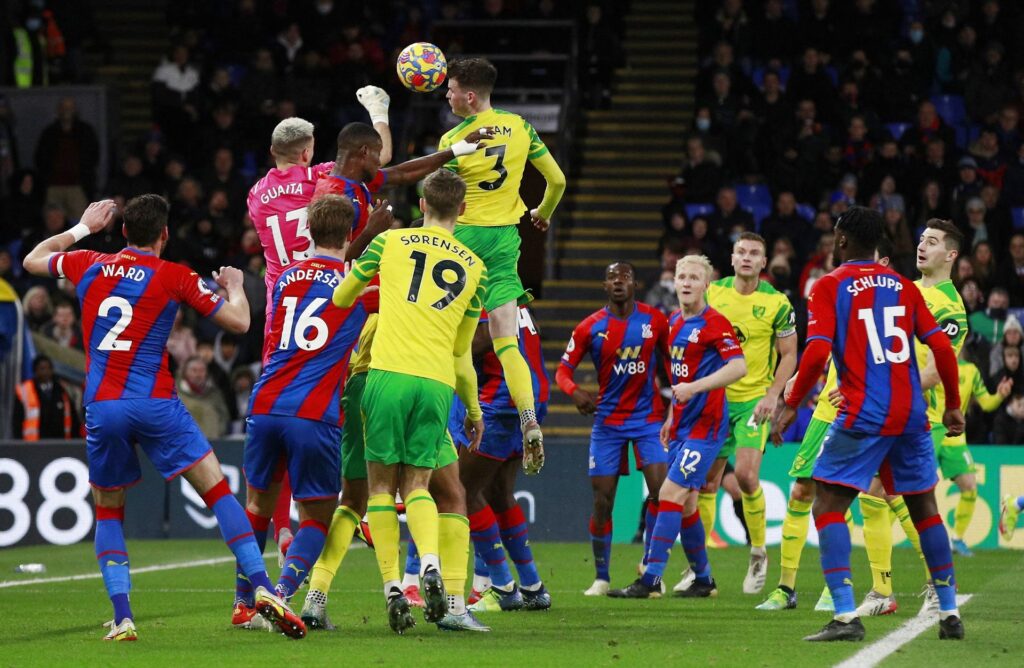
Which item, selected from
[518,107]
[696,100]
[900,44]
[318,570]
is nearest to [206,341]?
[518,107]

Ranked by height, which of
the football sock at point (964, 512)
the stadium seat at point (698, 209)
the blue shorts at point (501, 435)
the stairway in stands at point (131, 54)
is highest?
the stairway in stands at point (131, 54)

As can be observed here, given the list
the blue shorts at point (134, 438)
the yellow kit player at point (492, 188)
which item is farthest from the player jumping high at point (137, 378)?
the yellow kit player at point (492, 188)

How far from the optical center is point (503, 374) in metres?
11.1

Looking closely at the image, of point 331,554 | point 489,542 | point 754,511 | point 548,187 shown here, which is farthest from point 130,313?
point 754,511

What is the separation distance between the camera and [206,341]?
69.0ft

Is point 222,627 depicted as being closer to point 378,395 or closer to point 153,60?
point 378,395

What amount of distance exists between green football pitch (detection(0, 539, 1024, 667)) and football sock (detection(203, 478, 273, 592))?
0.37 m

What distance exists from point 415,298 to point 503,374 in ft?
7.79

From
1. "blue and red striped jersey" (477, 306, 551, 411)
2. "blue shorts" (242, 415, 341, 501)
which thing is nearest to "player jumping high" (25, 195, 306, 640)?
"blue shorts" (242, 415, 341, 501)

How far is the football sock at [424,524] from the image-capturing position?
8445mm

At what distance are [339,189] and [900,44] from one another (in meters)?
15.3

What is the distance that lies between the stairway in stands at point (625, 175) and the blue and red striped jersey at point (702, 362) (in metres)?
8.65

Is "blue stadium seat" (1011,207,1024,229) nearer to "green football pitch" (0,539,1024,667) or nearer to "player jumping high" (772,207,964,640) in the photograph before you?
"green football pitch" (0,539,1024,667)

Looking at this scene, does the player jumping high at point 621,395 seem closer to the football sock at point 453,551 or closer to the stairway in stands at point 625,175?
the football sock at point 453,551
